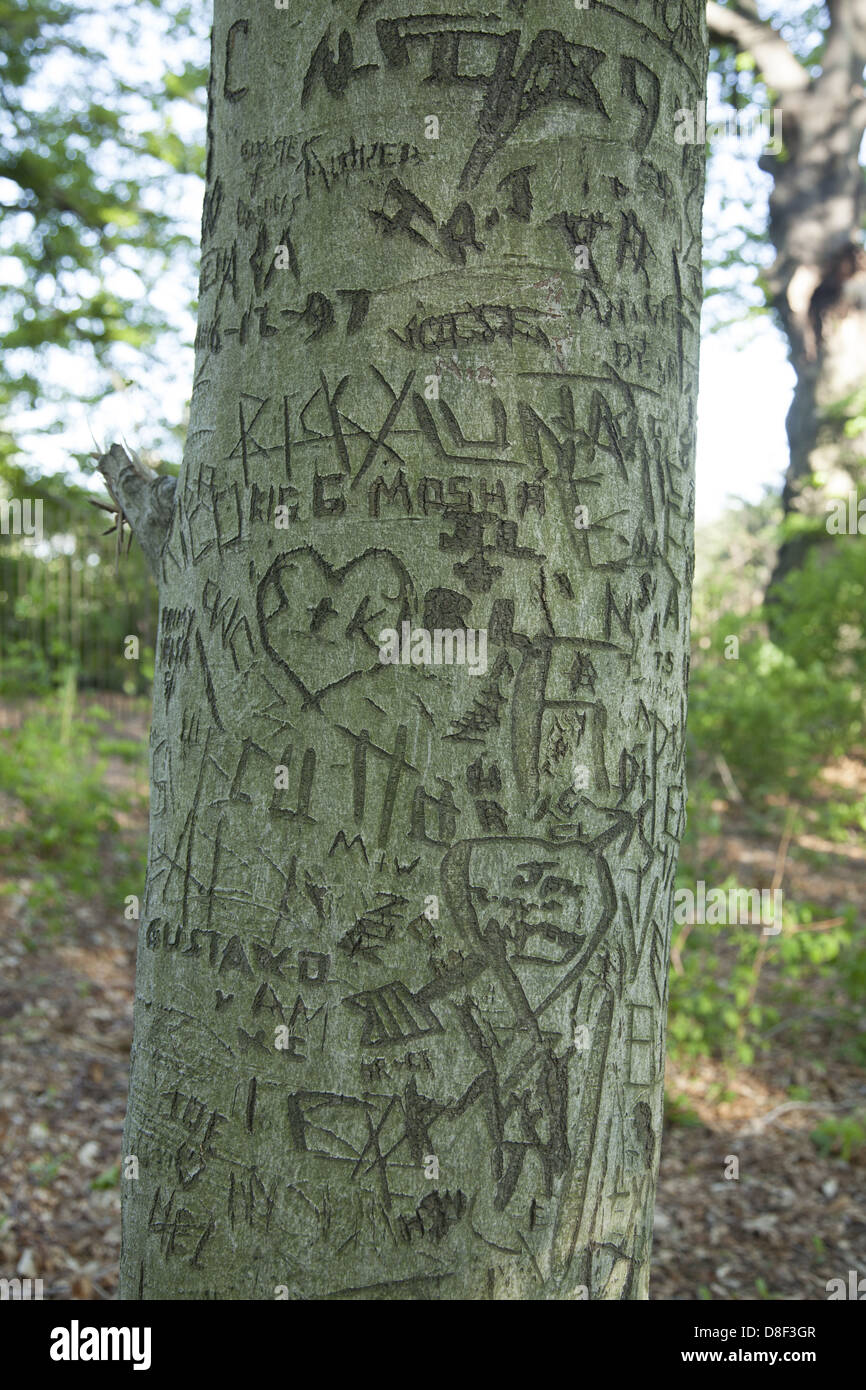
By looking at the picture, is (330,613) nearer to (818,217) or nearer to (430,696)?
(430,696)

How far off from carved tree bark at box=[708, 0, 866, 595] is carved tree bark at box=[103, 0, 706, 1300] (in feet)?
28.3

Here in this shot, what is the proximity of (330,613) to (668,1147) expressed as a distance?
11.2 ft

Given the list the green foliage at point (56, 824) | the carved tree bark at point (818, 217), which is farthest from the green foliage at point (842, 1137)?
the carved tree bark at point (818, 217)

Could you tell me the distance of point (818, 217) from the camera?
9430mm

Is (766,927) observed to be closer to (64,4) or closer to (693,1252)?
(693,1252)

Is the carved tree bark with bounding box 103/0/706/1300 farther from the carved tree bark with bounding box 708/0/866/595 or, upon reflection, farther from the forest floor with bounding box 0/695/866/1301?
the carved tree bark with bounding box 708/0/866/595

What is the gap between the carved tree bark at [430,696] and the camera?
3.45 feet

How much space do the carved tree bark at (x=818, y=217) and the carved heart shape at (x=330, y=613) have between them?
8.78 m

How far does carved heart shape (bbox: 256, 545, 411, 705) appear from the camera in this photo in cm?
106

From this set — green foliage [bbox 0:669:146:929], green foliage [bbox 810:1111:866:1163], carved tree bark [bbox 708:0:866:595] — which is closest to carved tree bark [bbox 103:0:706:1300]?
green foliage [bbox 810:1111:866:1163]

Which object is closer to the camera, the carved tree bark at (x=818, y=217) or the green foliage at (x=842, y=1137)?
the green foliage at (x=842, y=1137)

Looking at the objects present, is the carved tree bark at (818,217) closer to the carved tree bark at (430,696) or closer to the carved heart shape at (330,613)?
the carved tree bark at (430,696)

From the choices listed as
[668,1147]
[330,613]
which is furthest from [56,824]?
[330,613]

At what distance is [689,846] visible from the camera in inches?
233
